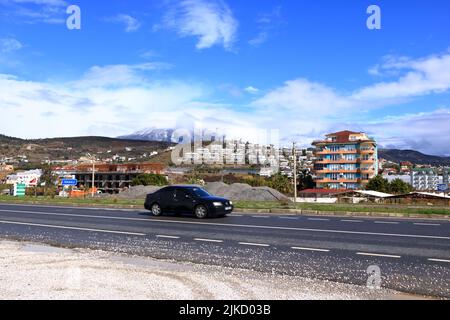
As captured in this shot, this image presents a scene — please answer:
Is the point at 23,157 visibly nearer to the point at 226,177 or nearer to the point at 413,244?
the point at 226,177

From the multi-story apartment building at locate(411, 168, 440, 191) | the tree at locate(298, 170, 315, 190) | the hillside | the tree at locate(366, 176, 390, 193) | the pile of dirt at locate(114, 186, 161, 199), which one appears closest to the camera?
the pile of dirt at locate(114, 186, 161, 199)

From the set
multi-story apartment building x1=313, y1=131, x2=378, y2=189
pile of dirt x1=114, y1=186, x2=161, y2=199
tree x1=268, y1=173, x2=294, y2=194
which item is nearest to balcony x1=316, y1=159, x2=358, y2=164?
multi-story apartment building x1=313, y1=131, x2=378, y2=189

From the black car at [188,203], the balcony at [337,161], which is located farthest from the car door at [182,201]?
the balcony at [337,161]

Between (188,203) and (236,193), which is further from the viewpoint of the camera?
(236,193)

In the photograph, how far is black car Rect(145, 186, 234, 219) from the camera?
19.1 m

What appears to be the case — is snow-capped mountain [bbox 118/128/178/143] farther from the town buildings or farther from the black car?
the black car

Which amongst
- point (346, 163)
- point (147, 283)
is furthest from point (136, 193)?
point (346, 163)

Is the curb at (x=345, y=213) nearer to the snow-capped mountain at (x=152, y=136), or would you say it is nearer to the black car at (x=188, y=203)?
the black car at (x=188, y=203)

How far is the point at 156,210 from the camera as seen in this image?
20.6 metres

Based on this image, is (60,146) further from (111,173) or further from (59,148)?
(111,173)

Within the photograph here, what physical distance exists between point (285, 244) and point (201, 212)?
27.1 ft

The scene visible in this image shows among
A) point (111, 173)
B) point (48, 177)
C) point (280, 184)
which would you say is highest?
point (111, 173)

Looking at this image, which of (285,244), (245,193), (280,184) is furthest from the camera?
(280,184)

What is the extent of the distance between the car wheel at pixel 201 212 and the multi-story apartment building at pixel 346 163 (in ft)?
301
